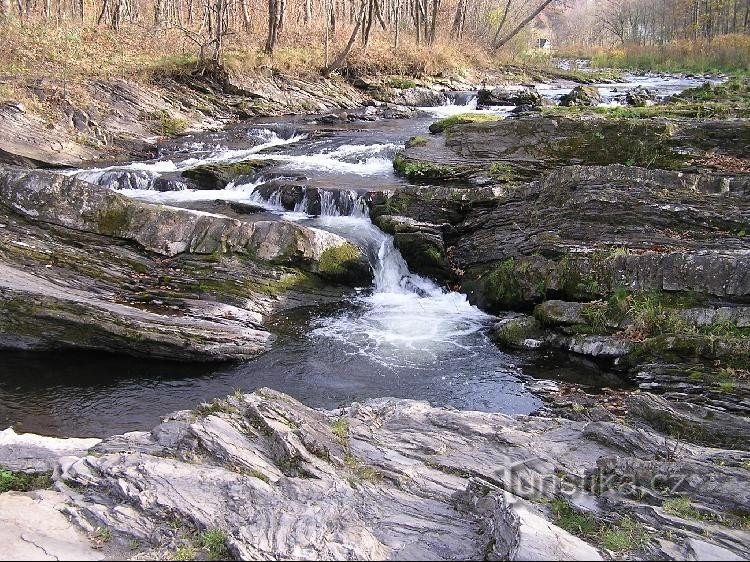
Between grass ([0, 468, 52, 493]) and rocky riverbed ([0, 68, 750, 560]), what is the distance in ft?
0.12

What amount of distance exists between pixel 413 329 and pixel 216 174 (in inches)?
349

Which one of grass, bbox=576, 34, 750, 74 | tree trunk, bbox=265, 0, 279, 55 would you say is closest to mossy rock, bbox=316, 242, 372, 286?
tree trunk, bbox=265, 0, 279, 55

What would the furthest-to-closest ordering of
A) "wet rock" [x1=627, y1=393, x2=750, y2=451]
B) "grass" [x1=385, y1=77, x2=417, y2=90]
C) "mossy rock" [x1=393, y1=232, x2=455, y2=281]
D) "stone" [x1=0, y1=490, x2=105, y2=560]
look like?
1. "grass" [x1=385, y1=77, x2=417, y2=90]
2. "mossy rock" [x1=393, y1=232, x2=455, y2=281]
3. "wet rock" [x1=627, y1=393, x2=750, y2=451]
4. "stone" [x1=0, y1=490, x2=105, y2=560]

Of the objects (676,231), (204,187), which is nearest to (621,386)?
(676,231)

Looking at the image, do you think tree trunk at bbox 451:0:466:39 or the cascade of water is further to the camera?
tree trunk at bbox 451:0:466:39

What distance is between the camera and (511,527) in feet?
14.0

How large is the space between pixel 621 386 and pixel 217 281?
23.3 feet

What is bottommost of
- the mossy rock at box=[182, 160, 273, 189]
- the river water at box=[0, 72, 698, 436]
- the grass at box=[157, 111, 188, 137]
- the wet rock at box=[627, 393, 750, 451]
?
the river water at box=[0, 72, 698, 436]

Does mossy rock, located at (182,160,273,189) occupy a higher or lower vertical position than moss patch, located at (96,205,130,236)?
higher

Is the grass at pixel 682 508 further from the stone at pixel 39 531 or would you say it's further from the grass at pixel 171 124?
the grass at pixel 171 124

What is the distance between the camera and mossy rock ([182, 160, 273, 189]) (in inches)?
682

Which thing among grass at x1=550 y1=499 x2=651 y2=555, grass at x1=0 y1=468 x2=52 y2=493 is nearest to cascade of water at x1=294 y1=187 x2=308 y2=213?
grass at x1=0 y1=468 x2=52 y2=493

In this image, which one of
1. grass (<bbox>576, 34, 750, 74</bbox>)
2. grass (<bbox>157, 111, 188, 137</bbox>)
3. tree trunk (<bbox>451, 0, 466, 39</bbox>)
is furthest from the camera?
tree trunk (<bbox>451, 0, 466, 39</bbox>)

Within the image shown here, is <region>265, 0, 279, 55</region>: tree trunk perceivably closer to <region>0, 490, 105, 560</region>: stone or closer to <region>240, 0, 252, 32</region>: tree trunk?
<region>240, 0, 252, 32</region>: tree trunk
